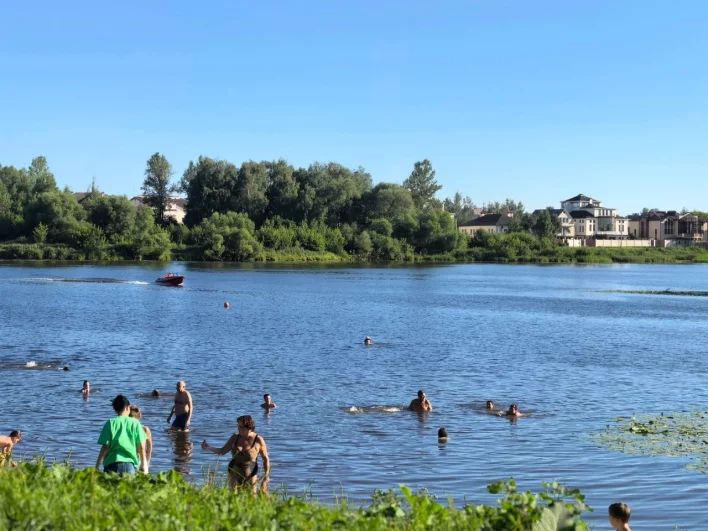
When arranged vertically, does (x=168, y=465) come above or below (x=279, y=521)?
below

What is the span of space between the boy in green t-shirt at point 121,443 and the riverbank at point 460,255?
133 metres

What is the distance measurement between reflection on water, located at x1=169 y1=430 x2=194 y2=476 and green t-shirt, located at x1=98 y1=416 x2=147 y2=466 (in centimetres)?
597

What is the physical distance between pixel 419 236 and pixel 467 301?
88.2 m

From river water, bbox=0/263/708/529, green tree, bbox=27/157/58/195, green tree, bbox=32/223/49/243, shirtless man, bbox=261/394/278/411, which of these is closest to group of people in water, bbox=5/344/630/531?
river water, bbox=0/263/708/529

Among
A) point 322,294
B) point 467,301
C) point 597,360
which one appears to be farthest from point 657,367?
point 322,294

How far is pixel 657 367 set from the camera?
124ft

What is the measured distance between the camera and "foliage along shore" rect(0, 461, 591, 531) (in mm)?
8883

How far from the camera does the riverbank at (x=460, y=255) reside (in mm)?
142500

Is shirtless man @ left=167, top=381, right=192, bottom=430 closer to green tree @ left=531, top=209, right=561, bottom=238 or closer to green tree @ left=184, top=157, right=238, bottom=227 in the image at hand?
green tree @ left=184, top=157, right=238, bottom=227

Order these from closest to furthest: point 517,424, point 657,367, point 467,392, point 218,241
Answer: point 517,424, point 467,392, point 657,367, point 218,241

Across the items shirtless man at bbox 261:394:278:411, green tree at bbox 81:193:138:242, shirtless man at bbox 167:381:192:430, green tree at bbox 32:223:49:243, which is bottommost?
shirtless man at bbox 261:394:278:411

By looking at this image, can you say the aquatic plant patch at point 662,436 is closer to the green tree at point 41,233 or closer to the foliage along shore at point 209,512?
the foliage along shore at point 209,512

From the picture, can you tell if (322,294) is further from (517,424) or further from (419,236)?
(419,236)

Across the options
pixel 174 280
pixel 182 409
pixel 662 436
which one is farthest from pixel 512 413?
pixel 174 280
